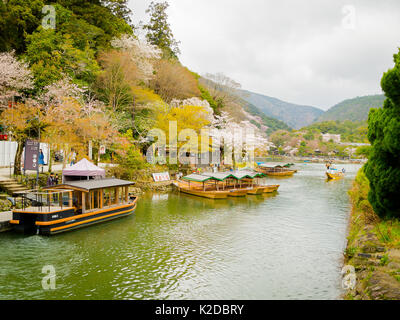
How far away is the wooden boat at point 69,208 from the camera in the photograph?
1434 cm

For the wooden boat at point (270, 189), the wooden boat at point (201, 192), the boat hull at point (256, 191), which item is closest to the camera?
the wooden boat at point (201, 192)

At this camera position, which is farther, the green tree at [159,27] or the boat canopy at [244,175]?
the green tree at [159,27]

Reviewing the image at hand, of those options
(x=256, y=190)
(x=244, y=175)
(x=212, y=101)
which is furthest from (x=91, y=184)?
(x=212, y=101)

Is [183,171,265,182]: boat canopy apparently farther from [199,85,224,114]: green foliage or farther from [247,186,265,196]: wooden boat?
[199,85,224,114]: green foliage

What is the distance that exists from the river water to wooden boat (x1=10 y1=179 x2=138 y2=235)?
0.58 metres

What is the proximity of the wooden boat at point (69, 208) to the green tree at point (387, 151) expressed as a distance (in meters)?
14.5

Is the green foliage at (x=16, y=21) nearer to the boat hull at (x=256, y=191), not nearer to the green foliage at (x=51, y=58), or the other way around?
the green foliage at (x=51, y=58)

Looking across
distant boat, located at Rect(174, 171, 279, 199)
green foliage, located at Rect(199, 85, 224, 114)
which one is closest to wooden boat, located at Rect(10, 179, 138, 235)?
distant boat, located at Rect(174, 171, 279, 199)

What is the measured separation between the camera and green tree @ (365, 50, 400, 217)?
960 cm

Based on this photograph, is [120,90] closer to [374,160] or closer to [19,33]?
[19,33]

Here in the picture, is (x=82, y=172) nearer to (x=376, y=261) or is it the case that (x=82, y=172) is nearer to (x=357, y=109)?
(x=376, y=261)

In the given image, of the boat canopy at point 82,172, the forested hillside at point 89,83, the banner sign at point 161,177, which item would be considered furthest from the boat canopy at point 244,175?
the boat canopy at point 82,172

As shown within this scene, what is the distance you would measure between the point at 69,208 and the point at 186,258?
7.34 meters

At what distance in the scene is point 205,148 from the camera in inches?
1427
